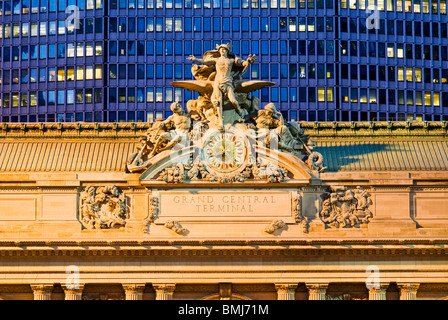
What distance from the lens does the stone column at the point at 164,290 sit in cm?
10525

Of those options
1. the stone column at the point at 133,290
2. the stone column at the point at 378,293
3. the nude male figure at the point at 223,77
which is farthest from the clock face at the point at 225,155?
the stone column at the point at 378,293

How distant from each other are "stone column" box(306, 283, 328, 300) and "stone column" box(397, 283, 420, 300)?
5375mm

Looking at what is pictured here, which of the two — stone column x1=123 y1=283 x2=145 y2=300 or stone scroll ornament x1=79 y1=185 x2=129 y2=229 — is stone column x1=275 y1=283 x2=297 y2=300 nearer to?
stone column x1=123 y1=283 x2=145 y2=300

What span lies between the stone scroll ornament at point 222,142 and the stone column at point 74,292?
9.19 m

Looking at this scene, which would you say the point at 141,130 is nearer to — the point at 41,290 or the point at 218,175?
the point at 218,175

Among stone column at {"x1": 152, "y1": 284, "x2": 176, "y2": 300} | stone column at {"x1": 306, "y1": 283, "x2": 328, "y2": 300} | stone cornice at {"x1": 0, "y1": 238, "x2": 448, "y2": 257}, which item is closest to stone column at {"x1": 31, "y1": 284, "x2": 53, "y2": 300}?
stone cornice at {"x1": 0, "y1": 238, "x2": 448, "y2": 257}

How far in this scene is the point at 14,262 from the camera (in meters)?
106

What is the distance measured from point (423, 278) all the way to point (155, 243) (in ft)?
63.1

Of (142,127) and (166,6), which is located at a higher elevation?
(166,6)

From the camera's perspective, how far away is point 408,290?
347ft

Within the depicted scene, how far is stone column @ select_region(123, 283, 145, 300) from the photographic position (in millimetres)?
105312

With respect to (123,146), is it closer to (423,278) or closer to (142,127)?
(142,127)
